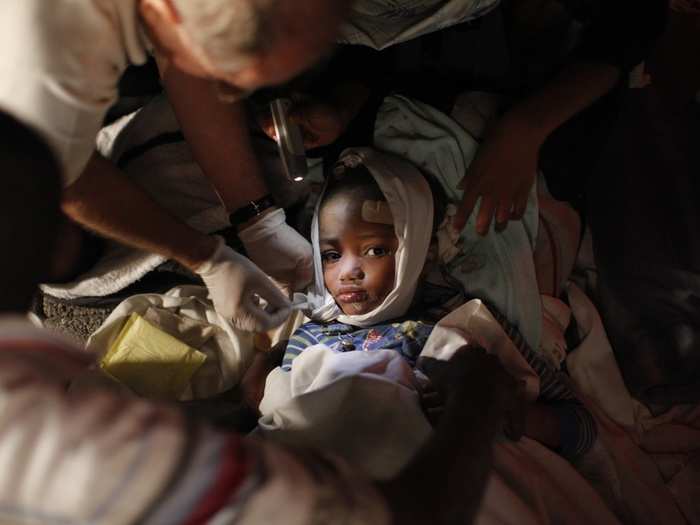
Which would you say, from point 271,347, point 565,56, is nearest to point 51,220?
point 271,347

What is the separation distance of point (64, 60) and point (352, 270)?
0.80 m

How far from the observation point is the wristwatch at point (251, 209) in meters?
1.49

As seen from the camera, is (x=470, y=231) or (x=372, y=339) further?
(x=470, y=231)

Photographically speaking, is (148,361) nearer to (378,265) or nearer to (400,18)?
(378,265)

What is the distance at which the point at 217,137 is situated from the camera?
1.42 meters

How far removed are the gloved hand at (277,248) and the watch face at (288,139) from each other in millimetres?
115

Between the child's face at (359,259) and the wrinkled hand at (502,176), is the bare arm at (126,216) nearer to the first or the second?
the child's face at (359,259)

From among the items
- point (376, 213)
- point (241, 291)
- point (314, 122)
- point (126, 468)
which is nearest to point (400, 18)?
point (314, 122)

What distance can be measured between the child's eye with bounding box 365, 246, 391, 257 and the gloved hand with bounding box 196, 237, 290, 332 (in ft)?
0.77

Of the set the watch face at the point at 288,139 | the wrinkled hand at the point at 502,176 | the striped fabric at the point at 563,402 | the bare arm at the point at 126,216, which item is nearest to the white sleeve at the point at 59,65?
the bare arm at the point at 126,216

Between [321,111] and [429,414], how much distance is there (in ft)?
2.59

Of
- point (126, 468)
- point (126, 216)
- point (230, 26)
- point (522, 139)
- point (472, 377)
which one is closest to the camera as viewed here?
point (126, 468)

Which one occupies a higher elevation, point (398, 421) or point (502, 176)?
point (502, 176)

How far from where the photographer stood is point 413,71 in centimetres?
160
